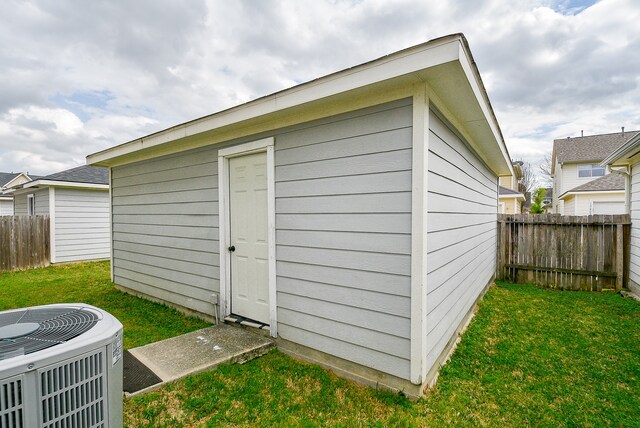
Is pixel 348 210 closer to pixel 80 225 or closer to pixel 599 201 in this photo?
pixel 80 225

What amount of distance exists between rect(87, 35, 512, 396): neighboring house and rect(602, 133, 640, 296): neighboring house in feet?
9.42

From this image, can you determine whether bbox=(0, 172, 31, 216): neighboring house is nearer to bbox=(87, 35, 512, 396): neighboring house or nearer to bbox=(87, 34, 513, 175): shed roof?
bbox=(87, 35, 512, 396): neighboring house

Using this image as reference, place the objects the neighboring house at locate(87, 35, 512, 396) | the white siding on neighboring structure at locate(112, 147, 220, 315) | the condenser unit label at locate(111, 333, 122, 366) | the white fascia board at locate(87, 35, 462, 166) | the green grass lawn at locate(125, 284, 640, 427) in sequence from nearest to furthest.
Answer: the condenser unit label at locate(111, 333, 122, 366) < the white fascia board at locate(87, 35, 462, 166) < the green grass lawn at locate(125, 284, 640, 427) < the neighboring house at locate(87, 35, 512, 396) < the white siding on neighboring structure at locate(112, 147, 220, 315)

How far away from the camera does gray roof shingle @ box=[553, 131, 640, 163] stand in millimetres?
17344

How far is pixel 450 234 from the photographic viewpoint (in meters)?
3.20

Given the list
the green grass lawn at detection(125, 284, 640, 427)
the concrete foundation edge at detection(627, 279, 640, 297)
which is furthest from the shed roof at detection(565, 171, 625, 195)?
the green grass lawn at detection(125, 284, 640, 427)

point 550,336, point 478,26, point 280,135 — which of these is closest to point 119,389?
point 280,135

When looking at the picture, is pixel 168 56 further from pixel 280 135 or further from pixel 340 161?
pixel 340 161

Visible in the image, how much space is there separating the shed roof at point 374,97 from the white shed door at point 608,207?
13.6 m

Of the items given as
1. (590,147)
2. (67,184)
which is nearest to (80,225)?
(67,184)

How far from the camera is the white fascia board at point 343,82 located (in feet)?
6.66

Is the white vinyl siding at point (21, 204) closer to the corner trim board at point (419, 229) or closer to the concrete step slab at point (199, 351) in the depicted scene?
the concrete step slab at point (199, 351)

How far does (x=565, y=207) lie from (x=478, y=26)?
700 inches

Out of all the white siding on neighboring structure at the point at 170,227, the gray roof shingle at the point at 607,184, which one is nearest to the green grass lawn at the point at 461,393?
the white siding on neighboring structure at the point at 170,227
